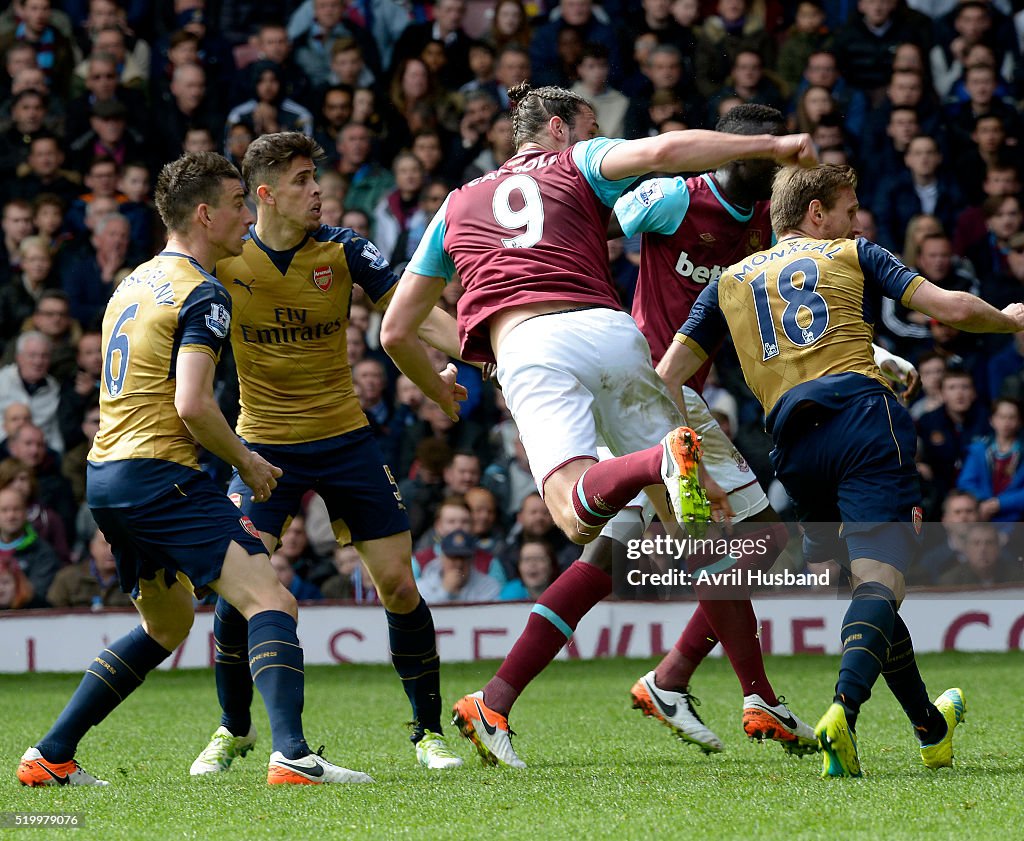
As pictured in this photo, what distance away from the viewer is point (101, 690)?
17.4 feet

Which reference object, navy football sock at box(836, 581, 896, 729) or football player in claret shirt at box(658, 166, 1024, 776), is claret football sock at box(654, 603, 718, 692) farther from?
navy football sock at box(836, 581, 896, 729)

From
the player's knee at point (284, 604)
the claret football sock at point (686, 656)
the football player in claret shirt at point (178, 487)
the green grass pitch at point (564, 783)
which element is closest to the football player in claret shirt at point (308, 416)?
the green grass pitch at point (564, 783)

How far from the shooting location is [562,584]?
19.2ft

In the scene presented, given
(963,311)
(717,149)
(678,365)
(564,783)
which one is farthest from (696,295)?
(564,783)

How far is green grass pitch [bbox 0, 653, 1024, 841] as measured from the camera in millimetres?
4078

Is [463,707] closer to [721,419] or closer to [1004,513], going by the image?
[721,419]

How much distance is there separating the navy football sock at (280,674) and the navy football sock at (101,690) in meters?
0.56

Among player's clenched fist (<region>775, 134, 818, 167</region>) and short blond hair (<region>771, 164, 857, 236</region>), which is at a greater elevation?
player's clenched fist (<region>775, 134, 818, 167</region>)

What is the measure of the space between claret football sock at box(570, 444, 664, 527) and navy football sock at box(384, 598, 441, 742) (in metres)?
1.49

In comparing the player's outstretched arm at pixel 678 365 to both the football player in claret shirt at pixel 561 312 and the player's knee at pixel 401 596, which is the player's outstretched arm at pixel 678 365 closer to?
the football player in claret shirt at pixel 561 312

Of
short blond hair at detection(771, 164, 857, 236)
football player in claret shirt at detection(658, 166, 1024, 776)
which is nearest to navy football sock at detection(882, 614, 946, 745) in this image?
football player in claret shirt at detection(658, 166, 1024, 776)

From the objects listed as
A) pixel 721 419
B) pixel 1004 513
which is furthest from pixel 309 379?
pixel 1004 513

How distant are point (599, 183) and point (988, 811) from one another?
228 centimetres

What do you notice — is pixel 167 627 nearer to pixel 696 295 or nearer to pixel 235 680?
pixel 235 680
